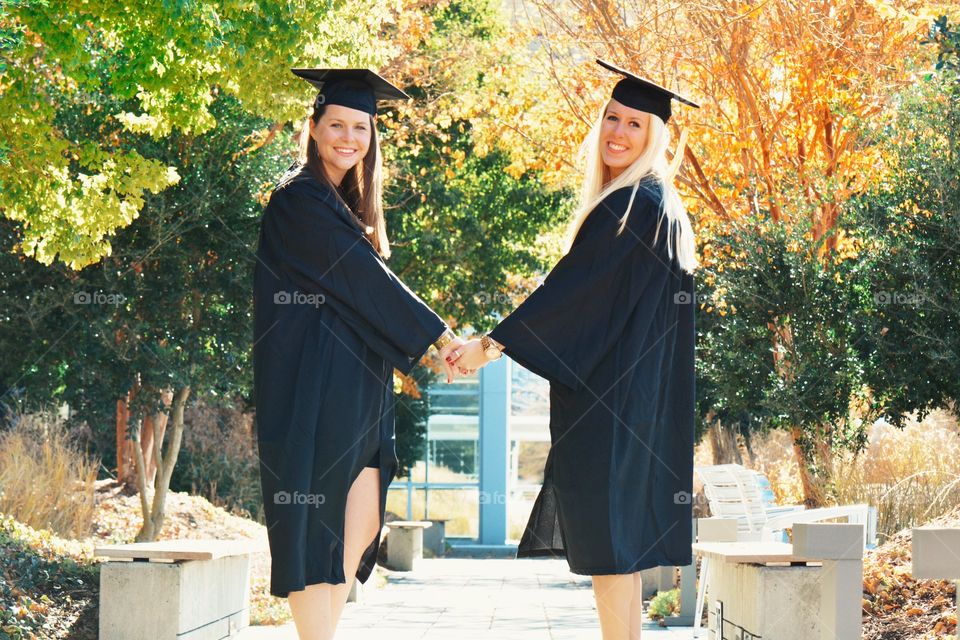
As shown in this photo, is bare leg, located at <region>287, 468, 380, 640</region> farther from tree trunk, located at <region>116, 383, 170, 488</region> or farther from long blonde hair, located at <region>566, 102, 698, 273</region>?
tree trunk, located at <region>116, 383, 170, 488</region>

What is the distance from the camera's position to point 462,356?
4883 mm

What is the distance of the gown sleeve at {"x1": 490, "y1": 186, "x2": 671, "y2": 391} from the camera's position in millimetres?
4438

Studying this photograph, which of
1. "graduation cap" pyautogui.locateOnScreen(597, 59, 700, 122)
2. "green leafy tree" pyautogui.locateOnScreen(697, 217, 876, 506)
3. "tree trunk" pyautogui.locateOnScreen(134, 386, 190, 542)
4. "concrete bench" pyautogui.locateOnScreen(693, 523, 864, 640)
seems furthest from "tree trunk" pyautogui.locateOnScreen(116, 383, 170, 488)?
"graduation cap" pyautogui.locateOnScreen(597, 59, 700, 122)

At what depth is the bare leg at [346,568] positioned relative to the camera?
429cm

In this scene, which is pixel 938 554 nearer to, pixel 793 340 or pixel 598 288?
pixel 598 288

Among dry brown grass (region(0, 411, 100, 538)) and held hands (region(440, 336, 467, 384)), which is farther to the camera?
dry brown grass (region(0, 411, 100, 538))

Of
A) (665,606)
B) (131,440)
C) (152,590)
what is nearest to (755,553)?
(152,590)

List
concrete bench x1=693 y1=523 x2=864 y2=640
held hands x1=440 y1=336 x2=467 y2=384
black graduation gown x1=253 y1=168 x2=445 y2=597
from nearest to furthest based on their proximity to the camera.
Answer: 1. black graduation gown x1=253 y1=168 x2=445 y2=597
2. held hands x1=440 y1=336 x2=467 y2=384
3. concrete bench x1=693 y1=523 x2=864 y2=640

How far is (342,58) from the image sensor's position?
7.82 meters

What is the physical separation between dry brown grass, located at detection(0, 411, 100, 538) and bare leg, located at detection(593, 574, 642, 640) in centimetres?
646

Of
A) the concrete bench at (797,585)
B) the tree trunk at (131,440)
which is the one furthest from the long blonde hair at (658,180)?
the tree trunk at (131,440)

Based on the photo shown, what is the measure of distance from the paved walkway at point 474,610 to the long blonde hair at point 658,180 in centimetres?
369

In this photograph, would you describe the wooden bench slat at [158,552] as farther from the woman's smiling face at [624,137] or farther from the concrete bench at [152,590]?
the woman's smiling face at [624,137]

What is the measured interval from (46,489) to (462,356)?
21.5 feet
